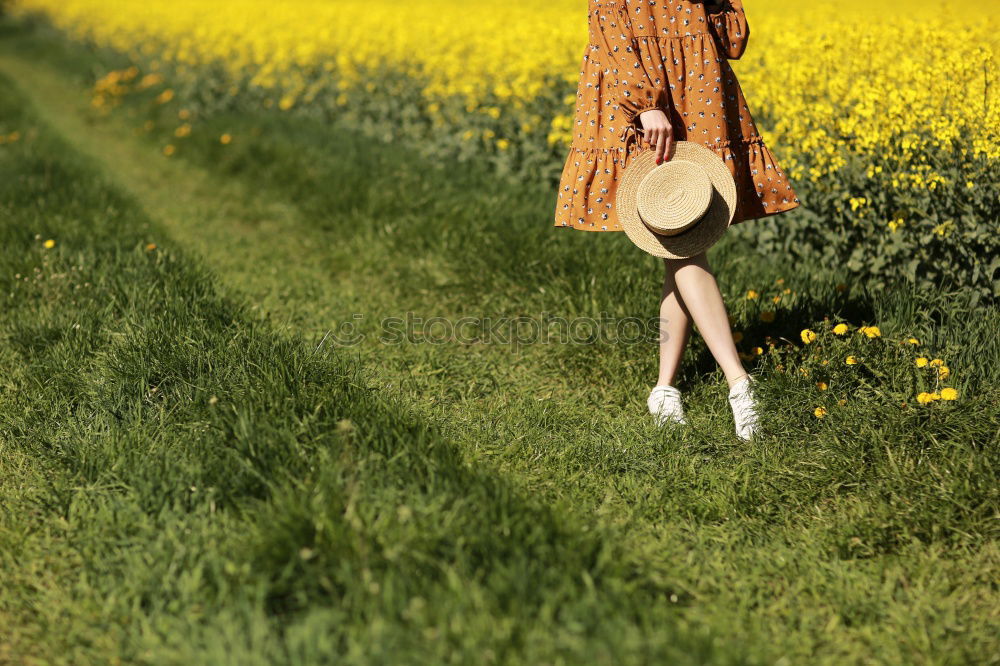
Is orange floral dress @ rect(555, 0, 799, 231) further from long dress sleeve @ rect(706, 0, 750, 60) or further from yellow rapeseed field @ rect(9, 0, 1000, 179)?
yellow rapeseed field @ rect(9, 0, 1000, 179)

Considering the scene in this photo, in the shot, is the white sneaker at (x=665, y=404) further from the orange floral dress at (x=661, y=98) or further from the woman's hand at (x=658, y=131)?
the woman's hand at (x=658, y=131)

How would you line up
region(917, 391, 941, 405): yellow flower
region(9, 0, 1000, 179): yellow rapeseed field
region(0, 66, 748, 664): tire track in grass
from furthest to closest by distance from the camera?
region(9, 0, 1000, 179): yellow rapeseed field → region(917, 391, 941, 405): yellow flower → region(0, 66, 748, 664): tire track in grass

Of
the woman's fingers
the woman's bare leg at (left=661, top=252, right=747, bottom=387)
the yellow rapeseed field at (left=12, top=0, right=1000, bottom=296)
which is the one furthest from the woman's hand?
the yellow rapeseed field at (left=12, top=0, right=1000, bottom=296)

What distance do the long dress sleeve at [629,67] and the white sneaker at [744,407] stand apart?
91 centimetres

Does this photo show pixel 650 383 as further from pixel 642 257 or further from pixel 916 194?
pixel 916 194

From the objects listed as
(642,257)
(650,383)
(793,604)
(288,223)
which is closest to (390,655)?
(793,604)

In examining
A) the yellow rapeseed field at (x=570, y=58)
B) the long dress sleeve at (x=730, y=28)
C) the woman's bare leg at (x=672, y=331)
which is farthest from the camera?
the yellow rapeseed field at (x=570, y=58)

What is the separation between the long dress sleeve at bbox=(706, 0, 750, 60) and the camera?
2947 mm

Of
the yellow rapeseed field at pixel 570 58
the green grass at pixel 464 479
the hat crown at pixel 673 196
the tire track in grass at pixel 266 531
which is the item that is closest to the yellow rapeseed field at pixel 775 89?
the yellow rapeseed field at pixel 570 58

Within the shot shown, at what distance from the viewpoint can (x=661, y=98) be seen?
2869 millimetres

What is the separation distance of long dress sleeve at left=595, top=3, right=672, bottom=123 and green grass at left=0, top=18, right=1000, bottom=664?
100cm

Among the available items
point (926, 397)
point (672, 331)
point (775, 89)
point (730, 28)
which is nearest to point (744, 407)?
point (672, 331)

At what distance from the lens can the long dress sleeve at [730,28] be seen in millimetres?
2947

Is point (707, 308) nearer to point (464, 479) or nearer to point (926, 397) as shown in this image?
point (926, 397)
